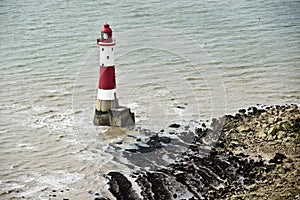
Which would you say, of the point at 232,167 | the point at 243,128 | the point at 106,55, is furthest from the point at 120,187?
the point at 106,55

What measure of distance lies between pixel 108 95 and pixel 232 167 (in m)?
3.82

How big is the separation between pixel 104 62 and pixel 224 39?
10.6m

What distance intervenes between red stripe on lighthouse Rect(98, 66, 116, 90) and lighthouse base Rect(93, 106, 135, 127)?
0.62 metres

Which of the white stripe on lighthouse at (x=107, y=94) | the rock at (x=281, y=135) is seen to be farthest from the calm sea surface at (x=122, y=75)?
the rock at (x=281, y=135)

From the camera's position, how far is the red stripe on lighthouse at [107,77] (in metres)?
13.4

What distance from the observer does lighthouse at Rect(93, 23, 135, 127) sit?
13.2 metres

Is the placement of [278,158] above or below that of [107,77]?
below

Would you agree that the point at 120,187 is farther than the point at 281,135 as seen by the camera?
No

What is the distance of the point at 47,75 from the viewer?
18.5 m

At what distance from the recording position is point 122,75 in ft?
60.1

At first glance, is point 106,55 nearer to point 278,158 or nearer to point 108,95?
point 108,95

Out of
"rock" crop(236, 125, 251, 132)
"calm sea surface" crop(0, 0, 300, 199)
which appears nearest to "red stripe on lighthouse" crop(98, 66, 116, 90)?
"calm sea surface" crop(0, 0, 300, 199)

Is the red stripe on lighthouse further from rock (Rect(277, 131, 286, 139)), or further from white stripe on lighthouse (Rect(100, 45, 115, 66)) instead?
rock (Rect(277, 131, 286, 139))

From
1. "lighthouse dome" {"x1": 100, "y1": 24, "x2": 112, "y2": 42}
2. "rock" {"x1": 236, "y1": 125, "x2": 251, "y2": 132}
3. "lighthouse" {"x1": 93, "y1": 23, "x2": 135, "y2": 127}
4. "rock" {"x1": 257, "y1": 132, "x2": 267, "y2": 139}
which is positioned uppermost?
"lighthouse dome" {"x1": 100, "y1": 24, "x2": 112, "y2": 42}
